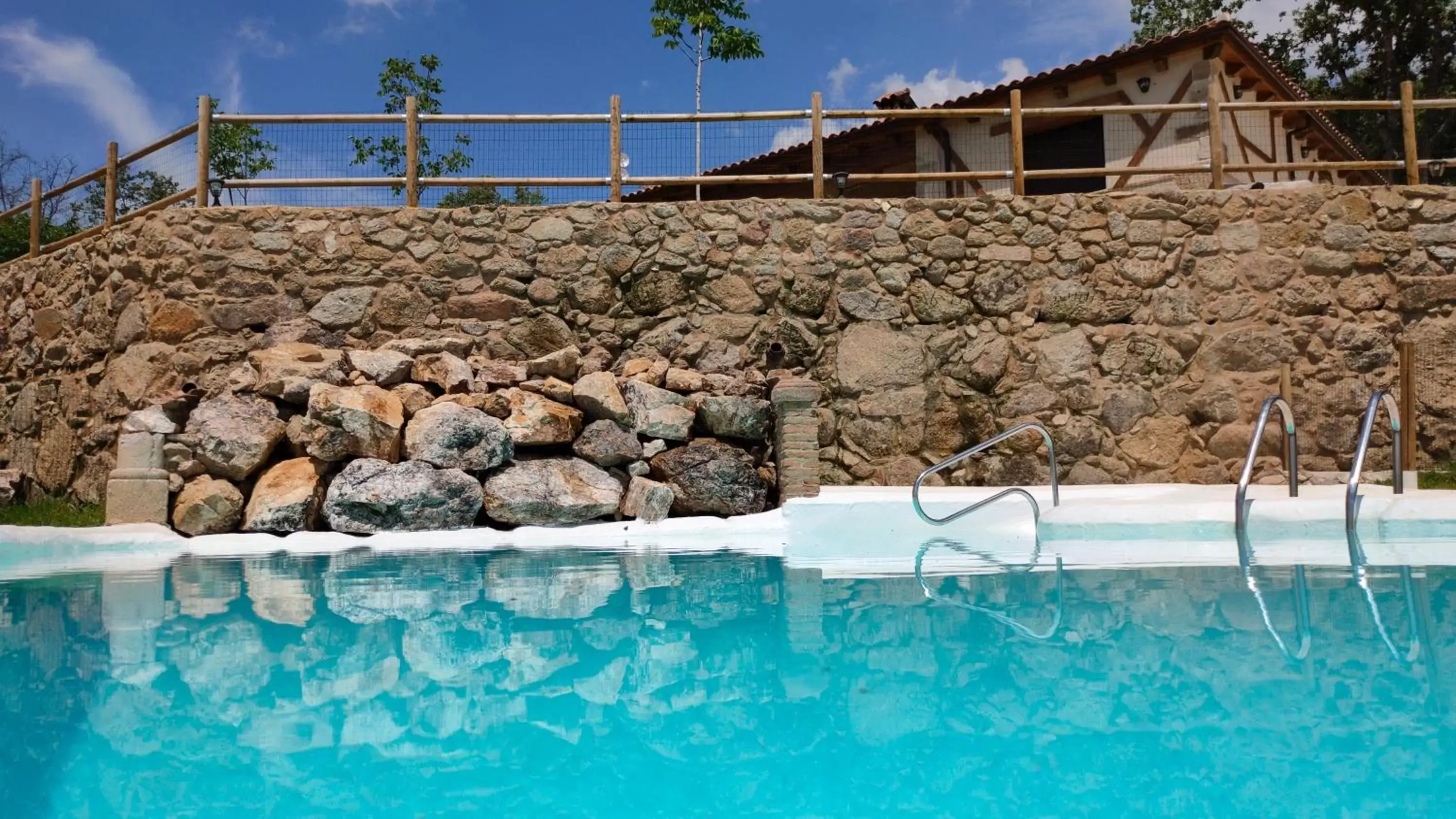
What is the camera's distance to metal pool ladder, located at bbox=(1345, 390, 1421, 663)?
12.4ft

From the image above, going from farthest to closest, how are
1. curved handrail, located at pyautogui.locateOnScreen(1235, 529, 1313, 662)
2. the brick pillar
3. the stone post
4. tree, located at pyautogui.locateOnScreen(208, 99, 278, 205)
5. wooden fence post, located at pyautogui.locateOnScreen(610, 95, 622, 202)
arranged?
1. tree, located at pyautogui.locateOnScreen(208, 99, 278, 205)
2. wooden fence post, located at pyautogui.locateOnScreen(610, 95, 622, 202)
3. the brick pillar
4. the stone post
5. curved handrail, located at pyautogui.locateOnScreen(1235, 529, 1313, 662)

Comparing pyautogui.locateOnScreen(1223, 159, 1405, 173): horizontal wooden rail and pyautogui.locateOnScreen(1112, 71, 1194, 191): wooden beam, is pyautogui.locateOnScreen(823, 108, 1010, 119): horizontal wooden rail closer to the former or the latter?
pyautogui.locateOnScreen(1223, 159, 1405, 173): horizontal wooden rail

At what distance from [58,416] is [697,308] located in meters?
7.01

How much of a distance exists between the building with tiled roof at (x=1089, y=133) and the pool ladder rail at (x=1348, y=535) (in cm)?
581

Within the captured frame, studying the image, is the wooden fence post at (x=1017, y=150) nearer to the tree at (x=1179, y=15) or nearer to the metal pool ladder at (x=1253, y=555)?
the metal pool ladder at (x=1253, y=555)

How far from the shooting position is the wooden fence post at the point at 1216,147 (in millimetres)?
9664

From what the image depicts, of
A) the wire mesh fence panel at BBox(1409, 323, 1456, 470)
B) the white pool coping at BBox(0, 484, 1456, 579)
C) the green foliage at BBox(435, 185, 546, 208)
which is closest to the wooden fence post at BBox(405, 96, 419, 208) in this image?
the green foliage at BBox(435, 185, 546, 208)

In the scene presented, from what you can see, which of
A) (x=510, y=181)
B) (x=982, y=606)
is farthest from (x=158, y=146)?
(x=982, y=606)

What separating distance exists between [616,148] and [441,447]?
11.9 feet

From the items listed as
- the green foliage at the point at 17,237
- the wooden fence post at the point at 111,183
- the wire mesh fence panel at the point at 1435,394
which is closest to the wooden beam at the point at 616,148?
the wooden fence post at the point at 111,183

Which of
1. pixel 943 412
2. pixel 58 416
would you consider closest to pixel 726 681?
pixel 943 412

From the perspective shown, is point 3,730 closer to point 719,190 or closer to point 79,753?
point 79,753

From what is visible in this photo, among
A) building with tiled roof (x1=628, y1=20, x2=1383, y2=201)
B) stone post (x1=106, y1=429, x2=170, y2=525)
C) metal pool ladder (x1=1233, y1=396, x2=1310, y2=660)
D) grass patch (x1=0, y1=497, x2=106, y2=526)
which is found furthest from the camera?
building with tiled roof (x1=628, y1=20, x2=1383, y2=201)

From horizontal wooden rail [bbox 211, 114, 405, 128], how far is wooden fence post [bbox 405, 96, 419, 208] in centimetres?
11
